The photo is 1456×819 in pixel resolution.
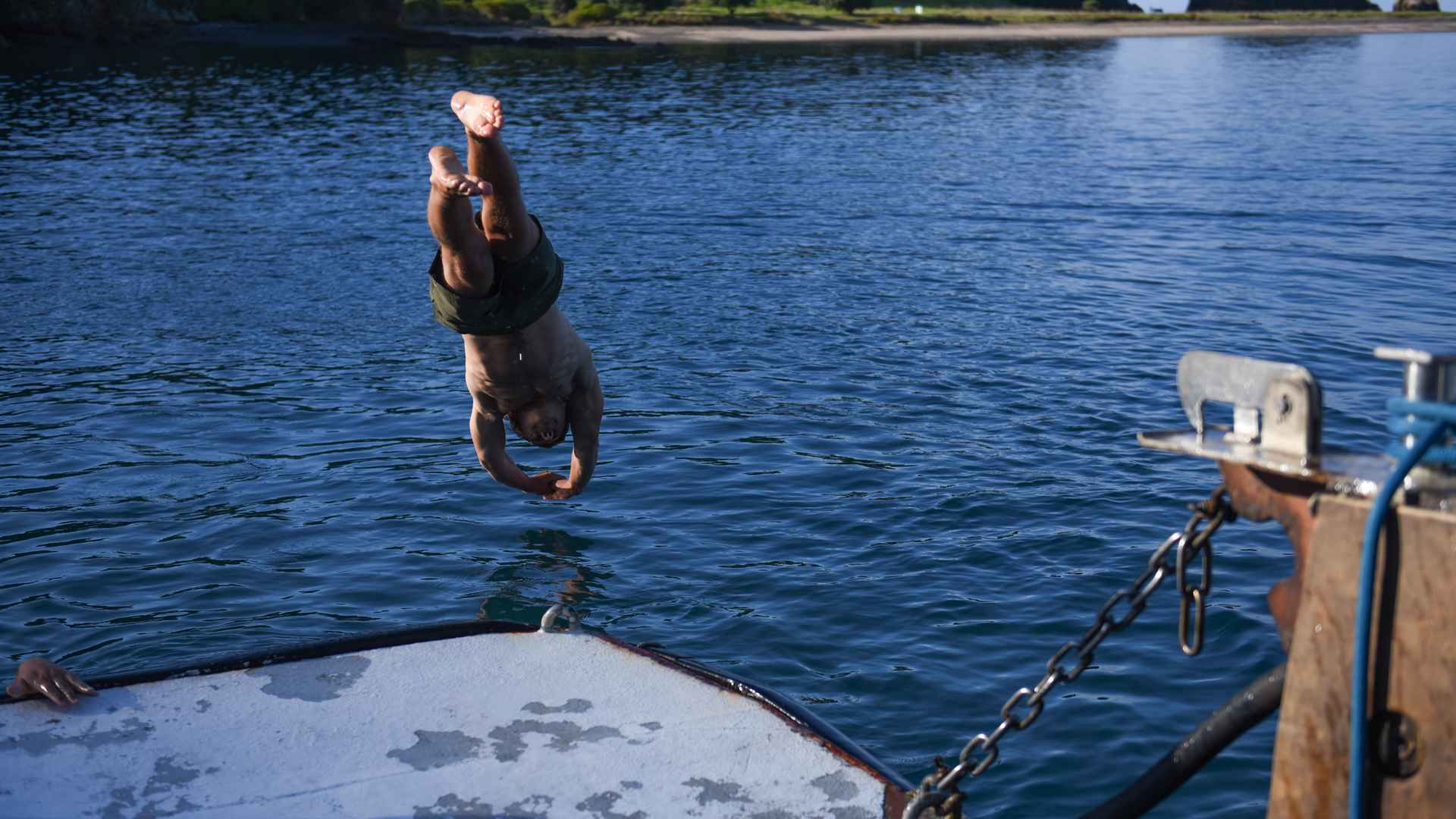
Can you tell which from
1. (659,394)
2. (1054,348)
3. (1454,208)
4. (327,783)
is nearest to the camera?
(327,783)

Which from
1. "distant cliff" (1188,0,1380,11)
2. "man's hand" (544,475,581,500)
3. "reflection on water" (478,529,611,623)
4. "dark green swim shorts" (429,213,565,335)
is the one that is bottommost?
"reflection on water" (478,529,611,623)

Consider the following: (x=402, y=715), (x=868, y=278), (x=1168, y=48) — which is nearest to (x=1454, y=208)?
(x=868, y=278)

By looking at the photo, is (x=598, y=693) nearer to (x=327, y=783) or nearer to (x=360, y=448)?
(x=327, y=783)

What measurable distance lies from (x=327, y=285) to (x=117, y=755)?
1811 cm

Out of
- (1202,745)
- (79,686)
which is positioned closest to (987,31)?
(79,686)

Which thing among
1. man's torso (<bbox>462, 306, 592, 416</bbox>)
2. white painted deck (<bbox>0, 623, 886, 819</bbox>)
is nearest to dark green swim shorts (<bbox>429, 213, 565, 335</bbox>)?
man's torso (<bbox>462, 306, 592, 416</bbox>)

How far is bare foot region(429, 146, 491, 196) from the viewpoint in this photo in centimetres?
745

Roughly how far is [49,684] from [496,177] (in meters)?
3.92

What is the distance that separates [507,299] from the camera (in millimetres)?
8438

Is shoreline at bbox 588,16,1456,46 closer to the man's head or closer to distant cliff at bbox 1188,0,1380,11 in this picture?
distant cliff at bbox 1188,0,1380,11

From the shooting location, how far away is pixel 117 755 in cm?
723

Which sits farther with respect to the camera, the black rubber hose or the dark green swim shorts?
the dark green swim shorts

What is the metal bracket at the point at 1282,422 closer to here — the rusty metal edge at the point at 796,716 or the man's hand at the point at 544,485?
the rusty metal edge at the point at 796,716

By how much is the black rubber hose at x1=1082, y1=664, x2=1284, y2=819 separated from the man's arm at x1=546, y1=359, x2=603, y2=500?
4.97 m
